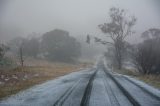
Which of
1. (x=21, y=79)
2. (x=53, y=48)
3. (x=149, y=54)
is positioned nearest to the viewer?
(x=21, y=79)

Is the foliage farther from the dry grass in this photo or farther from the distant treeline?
the dry grass

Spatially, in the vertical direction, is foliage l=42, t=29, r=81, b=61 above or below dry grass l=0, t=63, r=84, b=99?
above

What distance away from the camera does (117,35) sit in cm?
5400

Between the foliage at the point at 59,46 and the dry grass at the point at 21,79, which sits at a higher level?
the foliage at the point at 59,46

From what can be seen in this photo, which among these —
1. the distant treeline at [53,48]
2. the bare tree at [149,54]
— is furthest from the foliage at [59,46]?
the bare tree at [149,54]

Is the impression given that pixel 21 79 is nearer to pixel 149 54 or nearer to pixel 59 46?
pixel 149 54

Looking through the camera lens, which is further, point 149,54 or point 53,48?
point 53,48

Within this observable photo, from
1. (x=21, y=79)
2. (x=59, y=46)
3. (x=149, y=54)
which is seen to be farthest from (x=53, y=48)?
(x=21, y=79)

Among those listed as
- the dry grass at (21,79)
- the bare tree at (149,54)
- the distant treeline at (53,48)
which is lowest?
the dry grass at (21,79)

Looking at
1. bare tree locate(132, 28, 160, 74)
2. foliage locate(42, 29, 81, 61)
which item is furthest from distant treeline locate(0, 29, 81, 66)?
bare tree locate(132, 28, 160, 74)

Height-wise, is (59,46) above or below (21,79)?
above

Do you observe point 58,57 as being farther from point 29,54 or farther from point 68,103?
point 68,103

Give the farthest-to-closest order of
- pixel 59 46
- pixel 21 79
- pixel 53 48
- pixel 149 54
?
pixel 53 48 → pixel 59 46 → pixel 149 54 → pixel 21 79

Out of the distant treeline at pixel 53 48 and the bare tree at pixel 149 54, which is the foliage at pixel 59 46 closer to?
the distant treeline at pixel 53 48
